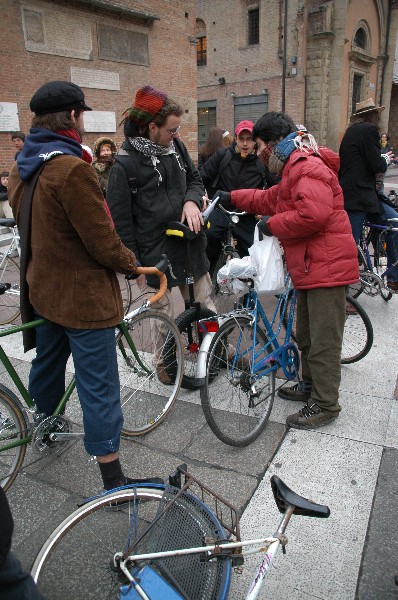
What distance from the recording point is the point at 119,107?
13.9 m

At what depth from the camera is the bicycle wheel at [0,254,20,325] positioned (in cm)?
516

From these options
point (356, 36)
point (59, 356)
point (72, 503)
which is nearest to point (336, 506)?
point (72, 503)

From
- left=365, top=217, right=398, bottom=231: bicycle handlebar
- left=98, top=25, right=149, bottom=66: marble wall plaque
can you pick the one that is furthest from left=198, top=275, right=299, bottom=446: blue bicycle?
left=98, top=25, right=149, bottom=66: marble wall plaque

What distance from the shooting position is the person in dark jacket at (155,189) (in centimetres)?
286

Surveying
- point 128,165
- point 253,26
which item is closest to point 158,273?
point 128,165

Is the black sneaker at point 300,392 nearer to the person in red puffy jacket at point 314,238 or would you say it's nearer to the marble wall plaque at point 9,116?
the person in red puffy jacket at point 314,238

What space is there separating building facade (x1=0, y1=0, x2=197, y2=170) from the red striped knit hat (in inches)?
377

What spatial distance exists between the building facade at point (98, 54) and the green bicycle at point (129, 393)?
9698 mm

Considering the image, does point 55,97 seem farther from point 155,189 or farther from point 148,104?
point 155,189

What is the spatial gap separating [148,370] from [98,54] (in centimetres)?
1241

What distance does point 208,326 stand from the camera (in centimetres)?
291

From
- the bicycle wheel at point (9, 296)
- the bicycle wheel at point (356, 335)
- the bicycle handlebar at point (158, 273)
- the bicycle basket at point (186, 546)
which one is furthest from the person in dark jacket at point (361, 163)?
the bicycle basket at point (186, 546)

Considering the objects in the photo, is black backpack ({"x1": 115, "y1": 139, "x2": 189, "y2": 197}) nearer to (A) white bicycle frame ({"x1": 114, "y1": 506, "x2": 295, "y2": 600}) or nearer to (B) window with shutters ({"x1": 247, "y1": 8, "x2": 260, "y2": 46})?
(A) white bicycle frame ({"x1": 114, "y1": 506, "x2": 295, "y2": 600})

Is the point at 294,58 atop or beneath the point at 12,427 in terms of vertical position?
atop
